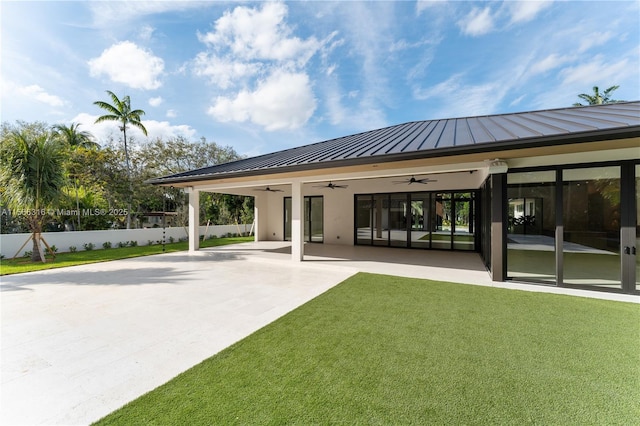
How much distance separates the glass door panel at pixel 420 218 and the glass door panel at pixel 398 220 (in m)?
0.35

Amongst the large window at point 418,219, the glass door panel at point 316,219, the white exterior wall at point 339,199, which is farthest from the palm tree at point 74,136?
the large window at point 418,219

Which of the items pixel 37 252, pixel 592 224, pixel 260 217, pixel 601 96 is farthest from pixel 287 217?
pixel 601 96

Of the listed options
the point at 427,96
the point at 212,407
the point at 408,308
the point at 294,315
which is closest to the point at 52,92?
the point at 294,315

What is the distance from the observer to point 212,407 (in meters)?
2.26

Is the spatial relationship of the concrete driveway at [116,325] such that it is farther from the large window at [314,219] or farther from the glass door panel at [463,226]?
the glass door panel at [463,226]

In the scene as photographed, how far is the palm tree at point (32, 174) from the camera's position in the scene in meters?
8.69

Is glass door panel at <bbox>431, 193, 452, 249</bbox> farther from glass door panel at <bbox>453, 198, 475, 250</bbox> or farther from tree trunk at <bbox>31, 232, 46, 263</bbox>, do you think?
tree trunk at <bbox>31, 232, 46, 263</bbox>

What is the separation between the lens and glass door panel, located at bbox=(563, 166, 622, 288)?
5574 mm

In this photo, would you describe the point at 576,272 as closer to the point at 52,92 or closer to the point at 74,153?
the point at 52,92

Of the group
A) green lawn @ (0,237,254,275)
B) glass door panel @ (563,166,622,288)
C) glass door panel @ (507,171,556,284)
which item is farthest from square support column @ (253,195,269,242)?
glass door panel @ (563,166,622,288)

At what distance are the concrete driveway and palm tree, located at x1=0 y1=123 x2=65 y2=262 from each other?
3.09 m

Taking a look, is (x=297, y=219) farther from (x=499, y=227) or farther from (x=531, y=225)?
(x=531, y=225)

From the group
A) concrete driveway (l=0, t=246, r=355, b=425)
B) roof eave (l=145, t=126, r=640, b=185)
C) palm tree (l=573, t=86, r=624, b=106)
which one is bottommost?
concrete driveway (l=0, t=246, r=355, b=425)

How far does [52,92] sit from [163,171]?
851 centimetres
